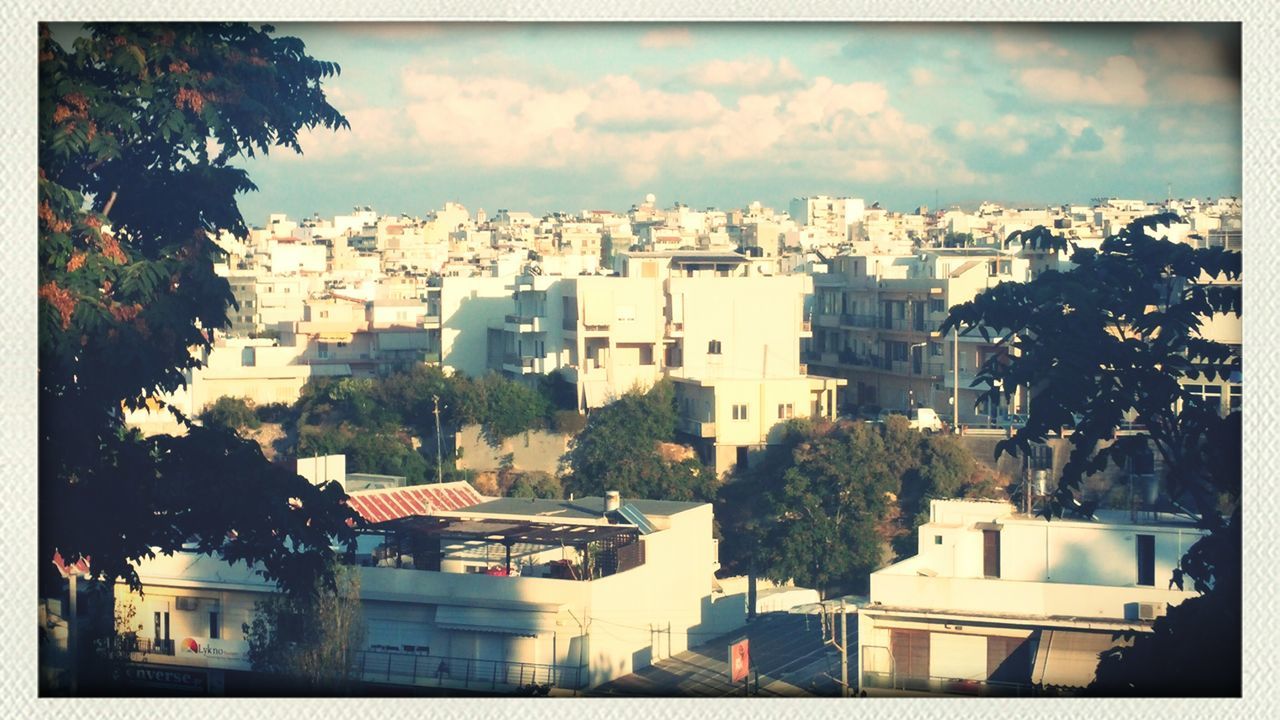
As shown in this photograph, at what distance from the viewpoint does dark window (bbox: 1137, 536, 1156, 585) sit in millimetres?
5539

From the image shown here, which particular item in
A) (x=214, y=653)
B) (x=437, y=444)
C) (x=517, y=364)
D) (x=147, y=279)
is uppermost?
(x=147, y=279)

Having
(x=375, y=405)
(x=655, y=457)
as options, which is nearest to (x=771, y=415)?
(x=655, y=457)

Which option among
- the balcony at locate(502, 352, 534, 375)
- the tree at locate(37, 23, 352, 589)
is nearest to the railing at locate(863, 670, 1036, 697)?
the tree at locate(37, 23, 352, 589)

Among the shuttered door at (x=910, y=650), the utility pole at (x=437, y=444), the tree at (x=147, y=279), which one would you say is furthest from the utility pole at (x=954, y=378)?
the tree at (x=147, y=279)

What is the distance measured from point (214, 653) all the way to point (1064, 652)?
2416mm

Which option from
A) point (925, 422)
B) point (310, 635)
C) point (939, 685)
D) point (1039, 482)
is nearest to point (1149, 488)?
point (1039, 482)

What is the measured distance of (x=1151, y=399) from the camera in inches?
128

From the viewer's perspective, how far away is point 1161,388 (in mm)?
3246

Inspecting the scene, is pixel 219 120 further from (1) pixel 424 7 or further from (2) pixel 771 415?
(2) pixel 771 415

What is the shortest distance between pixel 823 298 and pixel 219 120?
10298mm

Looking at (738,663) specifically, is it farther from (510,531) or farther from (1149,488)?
(1149,488)

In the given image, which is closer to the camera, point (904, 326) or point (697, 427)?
point (697, 427)

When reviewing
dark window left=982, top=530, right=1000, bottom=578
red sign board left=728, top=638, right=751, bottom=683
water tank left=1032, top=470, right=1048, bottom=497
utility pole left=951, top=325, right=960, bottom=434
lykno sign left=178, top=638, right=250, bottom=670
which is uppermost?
utility pole left=951, top=325, right=960, bottom=434

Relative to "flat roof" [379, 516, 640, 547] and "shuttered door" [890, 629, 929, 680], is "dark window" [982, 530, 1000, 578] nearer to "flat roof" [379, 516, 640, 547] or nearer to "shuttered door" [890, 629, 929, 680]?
"shuttered door" [890, 629, 929, 680]
